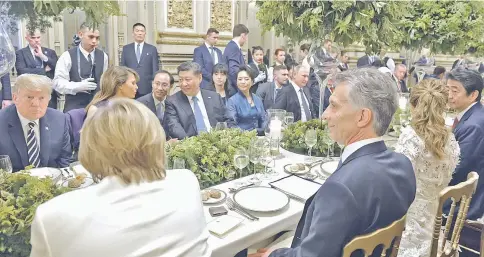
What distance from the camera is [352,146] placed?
1.26 meters

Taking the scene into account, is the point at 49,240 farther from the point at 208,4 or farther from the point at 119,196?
the point at 208,4

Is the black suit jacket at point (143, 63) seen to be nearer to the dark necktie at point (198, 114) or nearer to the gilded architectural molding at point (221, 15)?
the gilded architectural molding at point (221, 15)

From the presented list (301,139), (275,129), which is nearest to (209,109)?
(275,129)

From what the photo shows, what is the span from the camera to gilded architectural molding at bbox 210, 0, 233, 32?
18.7 feet

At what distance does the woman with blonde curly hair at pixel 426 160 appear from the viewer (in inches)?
72.5

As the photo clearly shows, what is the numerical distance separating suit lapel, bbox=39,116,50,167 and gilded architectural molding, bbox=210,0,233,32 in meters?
3.85

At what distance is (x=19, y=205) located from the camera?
1.29 meters

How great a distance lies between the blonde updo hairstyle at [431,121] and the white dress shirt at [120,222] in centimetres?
126

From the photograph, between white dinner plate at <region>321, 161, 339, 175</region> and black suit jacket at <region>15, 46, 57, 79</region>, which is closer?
white dinner plate at <region>321, 161, 339, 175</region>

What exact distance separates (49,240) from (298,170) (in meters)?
1.39

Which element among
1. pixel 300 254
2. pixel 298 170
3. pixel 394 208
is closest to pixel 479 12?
pixel 298 170

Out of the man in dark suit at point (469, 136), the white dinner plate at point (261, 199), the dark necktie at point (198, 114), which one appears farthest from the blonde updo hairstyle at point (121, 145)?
the dark necktie at point (198, 114)

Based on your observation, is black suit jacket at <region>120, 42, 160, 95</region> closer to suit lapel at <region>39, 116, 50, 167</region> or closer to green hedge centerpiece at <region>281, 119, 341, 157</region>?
suit lapel at <region>39, 116, 50, 167</region>

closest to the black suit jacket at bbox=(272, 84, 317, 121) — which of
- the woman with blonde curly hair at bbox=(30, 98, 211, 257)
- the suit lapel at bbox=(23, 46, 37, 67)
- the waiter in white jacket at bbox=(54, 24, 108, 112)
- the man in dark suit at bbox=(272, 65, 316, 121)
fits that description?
the man in dark suit at bbox=(272, 65, 316, 121)
